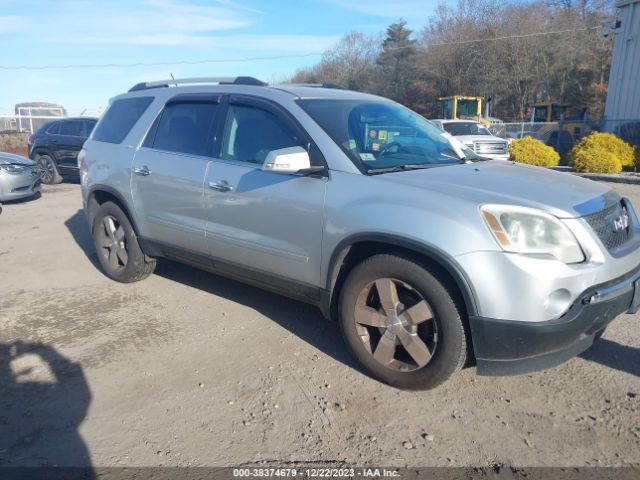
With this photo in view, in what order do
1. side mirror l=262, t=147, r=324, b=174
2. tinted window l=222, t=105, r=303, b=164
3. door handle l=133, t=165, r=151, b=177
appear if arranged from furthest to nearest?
door handle l=133, t=165, r=151, b=177 < tinted window l=222, t=105, r=303, b=164 < side mirror l=262, t=147, r=324, b=174

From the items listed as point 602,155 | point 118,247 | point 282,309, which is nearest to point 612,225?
point 282,309

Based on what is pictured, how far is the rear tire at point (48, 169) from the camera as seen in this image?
45.4 feet

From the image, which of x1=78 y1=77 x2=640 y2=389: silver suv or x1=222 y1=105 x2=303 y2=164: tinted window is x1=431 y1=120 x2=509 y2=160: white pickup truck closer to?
x1=78 y1=77 x2=640 y2=389: silver suv

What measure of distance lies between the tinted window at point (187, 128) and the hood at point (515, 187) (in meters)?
1.73

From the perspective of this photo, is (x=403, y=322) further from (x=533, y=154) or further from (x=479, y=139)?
(x=479, y=139)

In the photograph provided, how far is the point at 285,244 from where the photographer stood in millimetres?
3693

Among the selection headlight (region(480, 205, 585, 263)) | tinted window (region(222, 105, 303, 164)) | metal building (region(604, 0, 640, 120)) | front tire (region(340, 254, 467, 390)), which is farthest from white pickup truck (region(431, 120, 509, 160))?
headlight (region(480, 205, 585, 263))

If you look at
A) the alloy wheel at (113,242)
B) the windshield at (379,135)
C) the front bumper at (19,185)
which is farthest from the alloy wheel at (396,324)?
the front bumper at (19,185)

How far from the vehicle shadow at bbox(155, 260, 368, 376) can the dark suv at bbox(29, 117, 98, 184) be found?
30.2ft

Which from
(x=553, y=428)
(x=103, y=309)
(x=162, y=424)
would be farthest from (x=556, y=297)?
(x=103, y=309)

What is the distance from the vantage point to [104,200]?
17.8 feet

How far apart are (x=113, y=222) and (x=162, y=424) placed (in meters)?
2.90

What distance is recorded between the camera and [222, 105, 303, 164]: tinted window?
3826 millimetres

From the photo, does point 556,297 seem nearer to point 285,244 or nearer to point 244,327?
point 285,244
